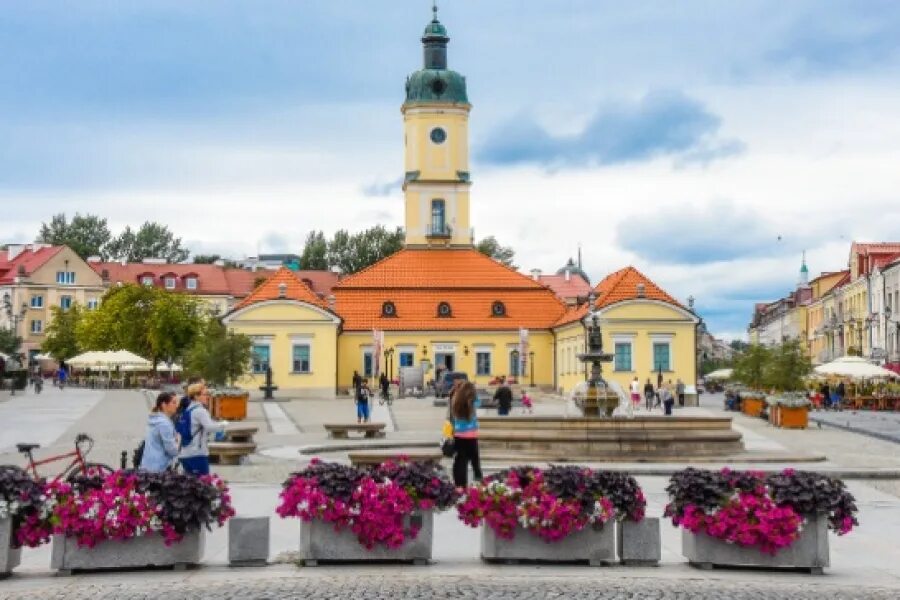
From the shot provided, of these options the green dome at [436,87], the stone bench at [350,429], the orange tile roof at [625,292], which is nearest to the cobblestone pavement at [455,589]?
the stone bench at [350,429]

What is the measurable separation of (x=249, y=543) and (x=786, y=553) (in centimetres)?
470

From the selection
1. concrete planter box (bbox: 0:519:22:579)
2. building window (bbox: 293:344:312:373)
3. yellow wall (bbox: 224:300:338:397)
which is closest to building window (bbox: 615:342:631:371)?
yellow wall (bbox: 224:300:338:397)

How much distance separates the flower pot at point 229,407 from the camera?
40.9 metres

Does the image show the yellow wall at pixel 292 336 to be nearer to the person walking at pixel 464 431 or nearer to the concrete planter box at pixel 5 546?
the person walking at pixel 464 431

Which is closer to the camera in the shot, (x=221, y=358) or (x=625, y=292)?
(x=221, y=358)

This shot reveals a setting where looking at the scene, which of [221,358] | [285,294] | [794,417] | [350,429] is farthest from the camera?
[285,294]

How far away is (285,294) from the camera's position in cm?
6431

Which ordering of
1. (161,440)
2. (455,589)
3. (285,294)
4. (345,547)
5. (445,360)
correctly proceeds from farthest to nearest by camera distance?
(445,360) < (285,294) < (161,440) < (345,547) < (455,589)

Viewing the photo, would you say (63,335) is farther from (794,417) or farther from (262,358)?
(794,417)

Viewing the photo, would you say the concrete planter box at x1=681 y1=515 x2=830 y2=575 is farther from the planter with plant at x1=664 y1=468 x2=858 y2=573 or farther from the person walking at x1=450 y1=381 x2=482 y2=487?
the person walking at x1=450 y1=381 x2=482 y2=487

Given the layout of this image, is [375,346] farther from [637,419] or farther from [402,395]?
[637,419]

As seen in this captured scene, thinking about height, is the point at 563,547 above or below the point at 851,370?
below

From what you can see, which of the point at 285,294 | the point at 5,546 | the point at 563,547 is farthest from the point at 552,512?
the point at 285,294

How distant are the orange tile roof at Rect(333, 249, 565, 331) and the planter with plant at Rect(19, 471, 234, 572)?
56.3 metres
